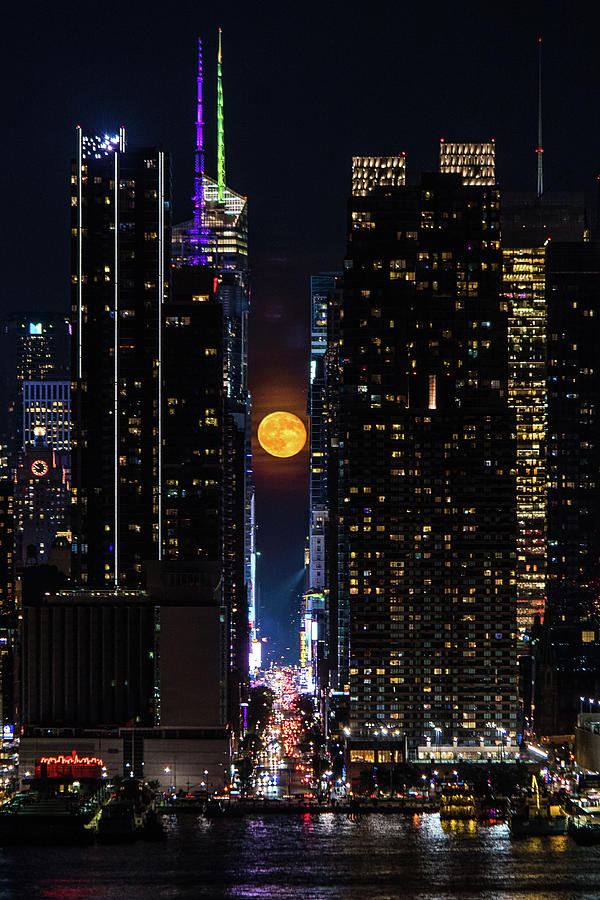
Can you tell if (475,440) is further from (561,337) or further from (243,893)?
(243,893)

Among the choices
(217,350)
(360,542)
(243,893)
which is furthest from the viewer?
(217,350)

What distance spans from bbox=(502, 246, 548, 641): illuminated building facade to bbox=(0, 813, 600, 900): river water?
5903 centimetres

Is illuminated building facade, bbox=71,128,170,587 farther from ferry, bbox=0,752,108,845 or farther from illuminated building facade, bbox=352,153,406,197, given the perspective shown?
ferry, bbox=0,752,108,845

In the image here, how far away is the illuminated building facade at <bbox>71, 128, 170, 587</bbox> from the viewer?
16350 cm

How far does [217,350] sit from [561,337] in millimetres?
39579

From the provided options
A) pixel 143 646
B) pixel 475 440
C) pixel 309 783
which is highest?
pixel 475 440

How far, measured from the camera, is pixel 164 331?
164750mm

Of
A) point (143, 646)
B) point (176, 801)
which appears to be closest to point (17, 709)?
point (143, 646)

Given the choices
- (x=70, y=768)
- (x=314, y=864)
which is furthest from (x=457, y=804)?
(x=70, y=768)

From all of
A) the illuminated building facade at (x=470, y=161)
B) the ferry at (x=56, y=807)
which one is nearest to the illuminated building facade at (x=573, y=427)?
the illuminated building facade at (x=470, y=161)

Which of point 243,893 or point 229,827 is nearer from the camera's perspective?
point 243,893

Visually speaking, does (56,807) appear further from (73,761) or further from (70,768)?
(73,761)

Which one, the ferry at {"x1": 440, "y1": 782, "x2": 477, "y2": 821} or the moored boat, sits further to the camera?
the ferry at {"x1": 440, "y1": 782, "x2": 477, "y2": 821}

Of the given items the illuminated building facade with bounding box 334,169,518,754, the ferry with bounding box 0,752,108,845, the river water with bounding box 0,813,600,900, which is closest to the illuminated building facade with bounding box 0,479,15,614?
the illuminated building facade with bounding box 334,169,518,754
